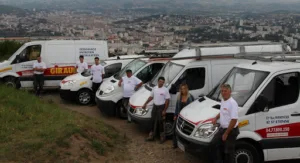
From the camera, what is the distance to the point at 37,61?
48.3 feet

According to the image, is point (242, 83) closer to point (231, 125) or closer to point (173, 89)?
point (231, 125)

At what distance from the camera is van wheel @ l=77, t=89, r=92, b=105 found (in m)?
13.4

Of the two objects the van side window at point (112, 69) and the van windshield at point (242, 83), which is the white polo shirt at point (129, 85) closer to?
the van side window at point (112, 69)

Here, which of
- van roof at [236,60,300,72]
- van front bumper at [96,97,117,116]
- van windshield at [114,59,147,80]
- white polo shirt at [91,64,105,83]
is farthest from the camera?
white polo shirt at [91,64,105,83]

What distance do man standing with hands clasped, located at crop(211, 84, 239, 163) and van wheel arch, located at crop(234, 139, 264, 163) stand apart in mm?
364

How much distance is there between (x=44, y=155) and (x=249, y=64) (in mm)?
4394

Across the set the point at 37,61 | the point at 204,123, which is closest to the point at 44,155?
the point at 204,123

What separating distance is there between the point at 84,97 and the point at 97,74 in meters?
1.03

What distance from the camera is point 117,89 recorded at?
1142cm

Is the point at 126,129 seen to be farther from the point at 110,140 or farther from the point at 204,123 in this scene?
the point at 204,123

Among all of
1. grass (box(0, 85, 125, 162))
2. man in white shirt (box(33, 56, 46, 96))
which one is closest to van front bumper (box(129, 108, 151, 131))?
grass (box(0, 85, 125, 162))

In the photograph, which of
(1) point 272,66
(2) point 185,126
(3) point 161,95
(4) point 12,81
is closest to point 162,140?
(3) point 161,95

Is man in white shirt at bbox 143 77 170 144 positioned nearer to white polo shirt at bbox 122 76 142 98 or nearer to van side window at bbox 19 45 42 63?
white polo shirt at bbox 122 76 142 98

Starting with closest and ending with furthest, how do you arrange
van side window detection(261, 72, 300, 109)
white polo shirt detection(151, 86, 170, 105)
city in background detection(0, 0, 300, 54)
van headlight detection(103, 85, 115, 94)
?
1. van side window detection(261, 72, 300, 109)
2. white polo shirt detection(151, 86, 170, 105)
3. van headlight detection(103, 85, 115, 94)
4. city in background detection(0, 0, 300, 54)
